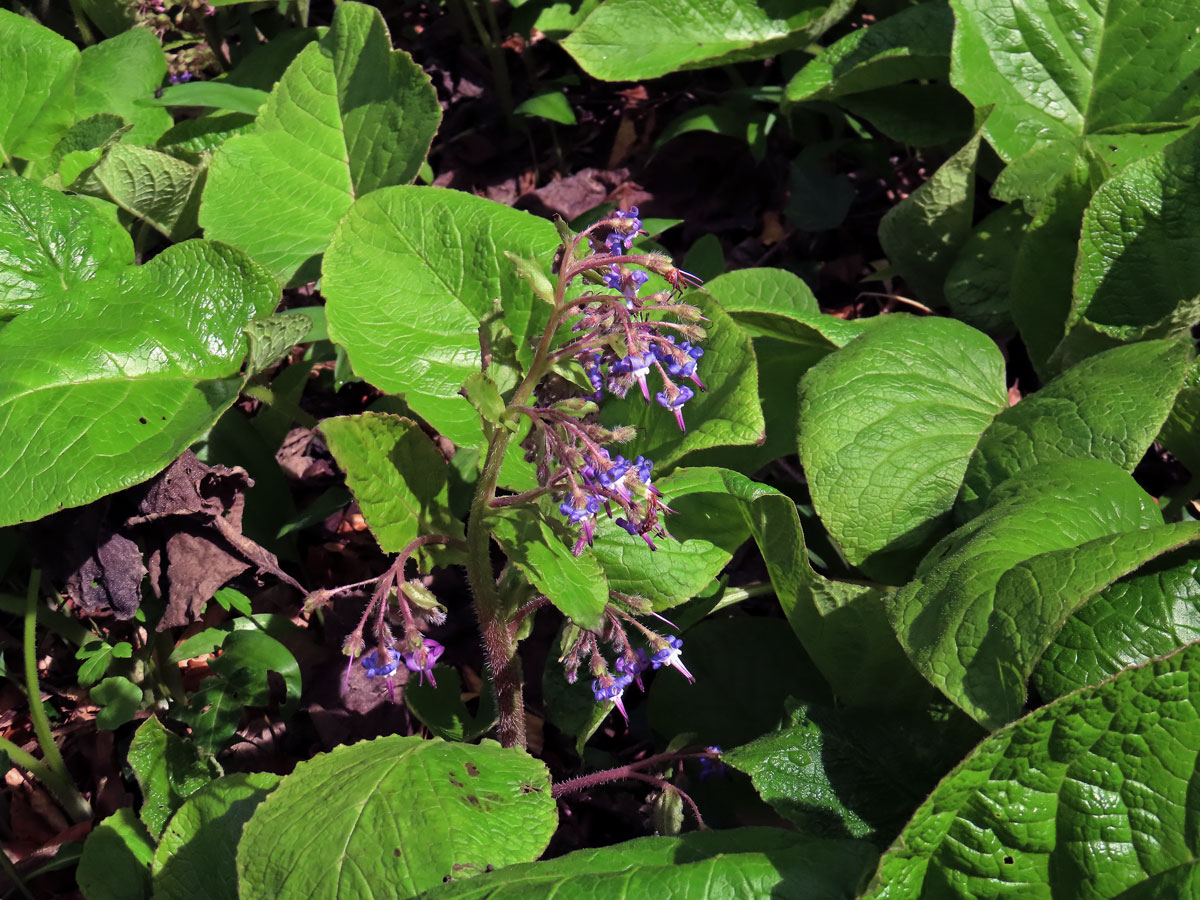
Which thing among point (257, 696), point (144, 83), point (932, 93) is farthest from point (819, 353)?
point (144, 83)

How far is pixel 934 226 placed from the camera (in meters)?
3.14

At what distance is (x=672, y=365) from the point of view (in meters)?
1.83

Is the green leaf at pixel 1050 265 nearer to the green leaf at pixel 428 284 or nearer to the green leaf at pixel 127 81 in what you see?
the green leaf at pixel 428 284

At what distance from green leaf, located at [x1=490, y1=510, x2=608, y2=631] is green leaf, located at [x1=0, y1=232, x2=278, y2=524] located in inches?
30.9

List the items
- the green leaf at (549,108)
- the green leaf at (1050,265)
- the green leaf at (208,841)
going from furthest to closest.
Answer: the green leaf at (549,108) → the green leaf at (1050,265) → the green leaf at (208,841)

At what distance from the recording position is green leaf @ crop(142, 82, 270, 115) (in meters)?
3.20

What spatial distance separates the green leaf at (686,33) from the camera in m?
3.46

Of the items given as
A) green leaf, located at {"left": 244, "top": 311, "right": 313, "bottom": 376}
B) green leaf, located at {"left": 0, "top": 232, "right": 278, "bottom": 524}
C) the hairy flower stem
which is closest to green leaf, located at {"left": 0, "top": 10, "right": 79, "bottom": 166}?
green leaf, located at {"left": 0, "top": 232, "right": 278, "bottom": 524}

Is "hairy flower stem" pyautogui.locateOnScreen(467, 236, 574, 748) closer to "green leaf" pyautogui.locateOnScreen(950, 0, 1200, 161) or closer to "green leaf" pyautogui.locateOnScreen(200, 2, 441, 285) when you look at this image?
"green leaf" pyautogui.locateOnScreen(200, 2, 441, 285)

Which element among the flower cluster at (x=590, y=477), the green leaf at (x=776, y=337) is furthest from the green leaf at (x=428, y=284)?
the flower cluster at (x=590, y=477)

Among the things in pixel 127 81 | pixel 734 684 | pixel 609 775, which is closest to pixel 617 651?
pixel 609 775

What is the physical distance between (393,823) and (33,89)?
266 cm

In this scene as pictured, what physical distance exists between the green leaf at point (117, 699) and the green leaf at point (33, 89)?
1.68 meters

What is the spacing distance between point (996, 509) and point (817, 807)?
682mm
